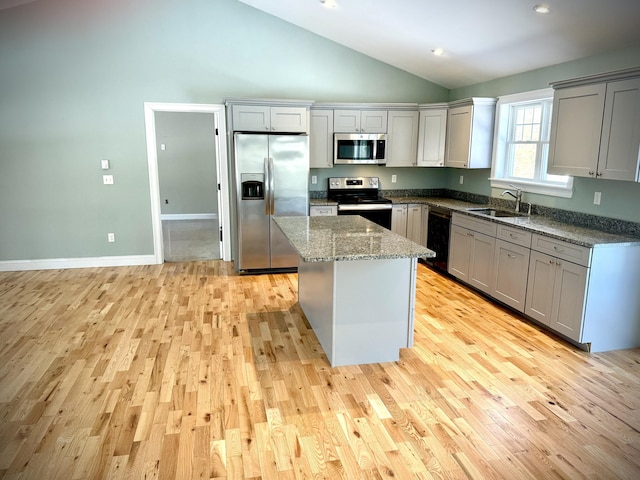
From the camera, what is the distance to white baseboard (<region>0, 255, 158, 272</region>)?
5.71 m

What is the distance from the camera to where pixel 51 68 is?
5398 mm

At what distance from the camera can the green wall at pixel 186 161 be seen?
906 cm

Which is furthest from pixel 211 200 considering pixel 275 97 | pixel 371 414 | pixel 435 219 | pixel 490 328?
pixel 371 414

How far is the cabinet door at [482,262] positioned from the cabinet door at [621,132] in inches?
50.4

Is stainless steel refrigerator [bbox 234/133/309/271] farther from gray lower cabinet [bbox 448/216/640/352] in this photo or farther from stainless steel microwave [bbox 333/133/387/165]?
gray lower cabinet [bbox 448/216/640/352]

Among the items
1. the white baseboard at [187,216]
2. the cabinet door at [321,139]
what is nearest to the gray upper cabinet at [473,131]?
the cabinet door at [321,139]

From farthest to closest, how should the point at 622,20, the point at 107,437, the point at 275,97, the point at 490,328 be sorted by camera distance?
the point at 275,97, the point at 490,328, the point at 622,20, the point at 107,437

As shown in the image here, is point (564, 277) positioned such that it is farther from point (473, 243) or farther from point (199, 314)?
point (199, 314)

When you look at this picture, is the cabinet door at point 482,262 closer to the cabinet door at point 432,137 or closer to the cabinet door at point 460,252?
the cabinet door at point 460,252

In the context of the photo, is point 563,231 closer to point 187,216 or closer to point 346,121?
point 346,121

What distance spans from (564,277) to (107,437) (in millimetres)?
3397

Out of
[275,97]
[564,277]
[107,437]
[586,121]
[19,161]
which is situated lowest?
[107,437]

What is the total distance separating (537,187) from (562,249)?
136cm

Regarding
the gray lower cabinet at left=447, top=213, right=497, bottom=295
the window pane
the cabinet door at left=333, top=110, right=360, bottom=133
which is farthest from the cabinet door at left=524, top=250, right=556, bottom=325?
the cabinet door at left=333, top=110, right=360, bottom=133
